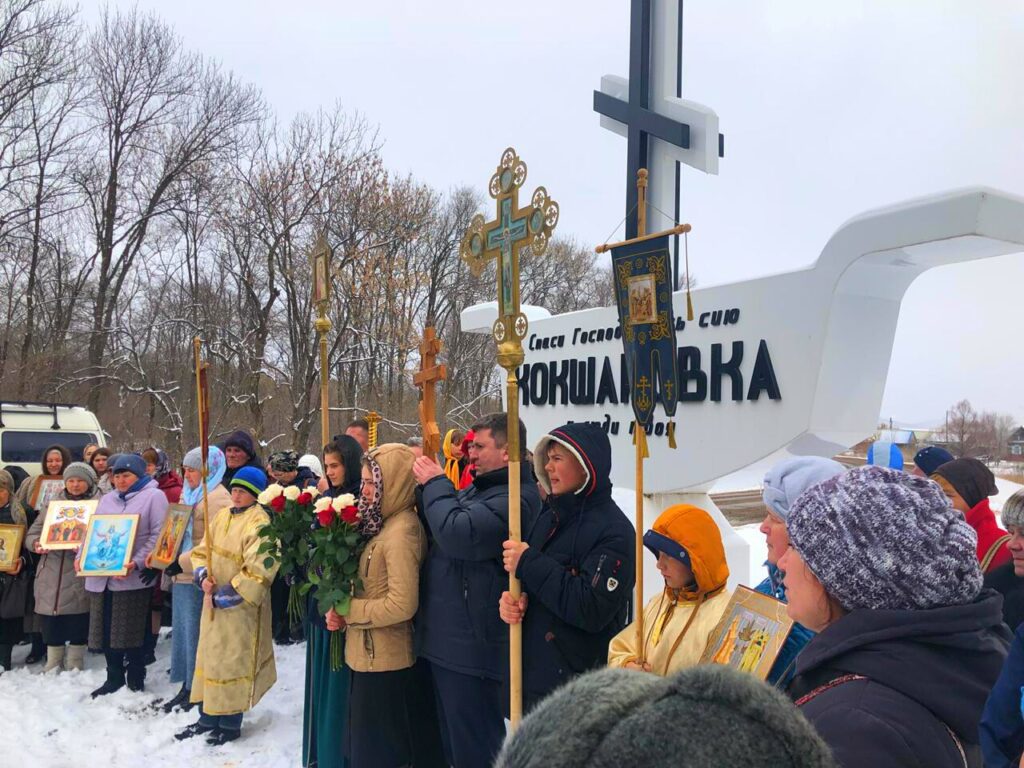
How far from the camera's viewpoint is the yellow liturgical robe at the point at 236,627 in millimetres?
5293

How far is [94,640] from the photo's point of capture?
6535mm

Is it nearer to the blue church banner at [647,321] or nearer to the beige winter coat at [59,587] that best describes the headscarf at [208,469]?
the beige winter coat at [59,587]

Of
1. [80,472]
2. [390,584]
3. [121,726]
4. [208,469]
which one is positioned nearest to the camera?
[390,584]

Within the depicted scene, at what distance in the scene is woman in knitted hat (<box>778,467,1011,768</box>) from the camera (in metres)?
1.33

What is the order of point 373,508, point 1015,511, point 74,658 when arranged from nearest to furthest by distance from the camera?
point 1015,511, point 373,508, point 74,658

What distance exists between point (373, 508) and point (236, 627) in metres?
1.81

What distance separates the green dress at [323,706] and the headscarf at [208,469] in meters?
2.12

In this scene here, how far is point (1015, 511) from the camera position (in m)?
3.35

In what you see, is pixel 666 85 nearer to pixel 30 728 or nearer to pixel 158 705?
pixel 158 705

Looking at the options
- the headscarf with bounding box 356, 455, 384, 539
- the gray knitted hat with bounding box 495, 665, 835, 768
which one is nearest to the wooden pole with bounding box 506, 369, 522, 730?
the headscarf with bounding box 356, 455, 384, 539

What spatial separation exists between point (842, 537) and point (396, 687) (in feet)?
11.2

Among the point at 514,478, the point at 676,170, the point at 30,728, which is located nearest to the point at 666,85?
the point at 676,170

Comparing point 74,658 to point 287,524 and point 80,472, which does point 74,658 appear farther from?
point 287,524

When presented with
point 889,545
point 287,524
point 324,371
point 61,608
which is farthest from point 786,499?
point 61,608
